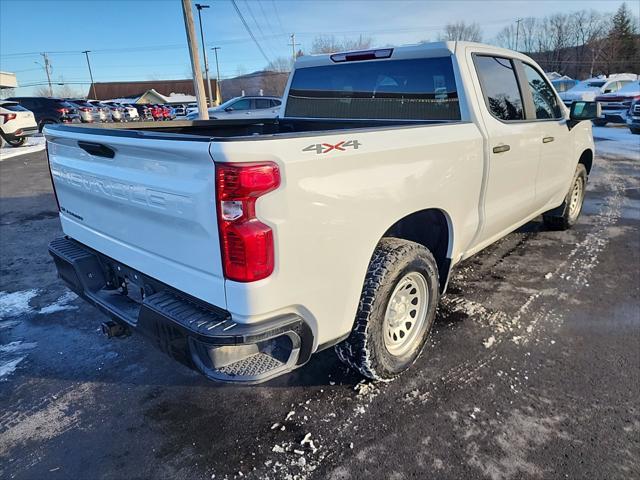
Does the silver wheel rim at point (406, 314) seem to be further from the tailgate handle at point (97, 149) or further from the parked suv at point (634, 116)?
the parked suv at point (634, 116)

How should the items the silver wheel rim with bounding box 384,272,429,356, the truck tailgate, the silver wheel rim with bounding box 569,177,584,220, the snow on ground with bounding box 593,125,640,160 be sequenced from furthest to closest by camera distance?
the snow on ground with bounding box 593,125,640,160
the silver wheel rim with bounding box 569,177,584,220
the silver wheel rim with bounding box 384,272,429,356
the truck tailgate

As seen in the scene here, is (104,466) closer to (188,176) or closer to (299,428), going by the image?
(299,428)

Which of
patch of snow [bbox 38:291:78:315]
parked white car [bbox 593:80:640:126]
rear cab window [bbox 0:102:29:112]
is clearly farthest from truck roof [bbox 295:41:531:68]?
parked white car [bbox 593:80:640:126]

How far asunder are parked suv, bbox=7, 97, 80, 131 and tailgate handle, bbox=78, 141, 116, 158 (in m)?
23.2

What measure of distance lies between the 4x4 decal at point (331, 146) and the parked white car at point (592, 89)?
22.6 m

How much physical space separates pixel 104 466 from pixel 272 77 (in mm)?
79970

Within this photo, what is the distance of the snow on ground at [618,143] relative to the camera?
13227mm

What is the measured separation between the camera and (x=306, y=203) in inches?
78.3

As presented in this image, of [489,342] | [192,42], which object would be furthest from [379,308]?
[192,42]

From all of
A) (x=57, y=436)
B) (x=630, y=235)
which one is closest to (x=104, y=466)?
(x=57, y=436)

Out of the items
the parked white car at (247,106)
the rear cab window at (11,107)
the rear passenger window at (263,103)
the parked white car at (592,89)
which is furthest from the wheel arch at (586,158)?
the rear cab window at (11,107)

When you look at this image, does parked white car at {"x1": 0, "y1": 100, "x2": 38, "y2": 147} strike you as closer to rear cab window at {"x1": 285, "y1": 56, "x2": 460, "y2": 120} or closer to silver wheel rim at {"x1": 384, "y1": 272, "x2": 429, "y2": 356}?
rear cab window at {"x1": 285, "y1": 56, "x2": 460, "y2": 120}

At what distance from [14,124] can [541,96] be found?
17202 millimetres

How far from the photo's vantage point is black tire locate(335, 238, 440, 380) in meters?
2.50
